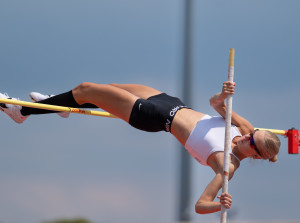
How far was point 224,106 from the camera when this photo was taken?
5.15 metres

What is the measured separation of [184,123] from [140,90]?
789mm

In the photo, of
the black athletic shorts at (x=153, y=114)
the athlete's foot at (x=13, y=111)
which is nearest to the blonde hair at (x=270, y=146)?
the black athletic shorts at (x=153, y=114)

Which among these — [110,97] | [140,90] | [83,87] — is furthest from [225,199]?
[83,87]

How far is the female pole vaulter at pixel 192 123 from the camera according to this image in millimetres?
4801

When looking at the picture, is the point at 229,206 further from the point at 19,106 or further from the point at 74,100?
the point at 19,106

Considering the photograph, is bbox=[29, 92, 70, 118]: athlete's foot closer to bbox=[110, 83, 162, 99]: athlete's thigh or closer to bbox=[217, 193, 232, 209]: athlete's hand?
bbox=[110, 83, 162, 99]: athlete's thigh

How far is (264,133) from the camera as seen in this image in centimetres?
482

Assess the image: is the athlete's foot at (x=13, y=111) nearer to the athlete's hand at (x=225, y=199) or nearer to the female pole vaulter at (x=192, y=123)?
the female pole vaulter at (x=192, y=123)

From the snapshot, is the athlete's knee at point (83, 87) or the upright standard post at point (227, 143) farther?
the athlete's knee at point (83, 87)

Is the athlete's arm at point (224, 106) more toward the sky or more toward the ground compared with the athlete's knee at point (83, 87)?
more toward the ground

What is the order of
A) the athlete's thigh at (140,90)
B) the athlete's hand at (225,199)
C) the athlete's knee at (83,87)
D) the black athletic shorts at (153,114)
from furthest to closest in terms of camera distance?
the athlete's thigh at (140,90), the athlete's knee at (83,87), the black athletic shorts at (153,114), the athlete's hand at (225,199)

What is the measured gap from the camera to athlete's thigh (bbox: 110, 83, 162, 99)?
18.8ft

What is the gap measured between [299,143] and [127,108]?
9.03 ft

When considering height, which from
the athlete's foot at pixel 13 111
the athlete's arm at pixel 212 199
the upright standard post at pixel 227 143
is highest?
the athlete's foot at pixel 13 111
